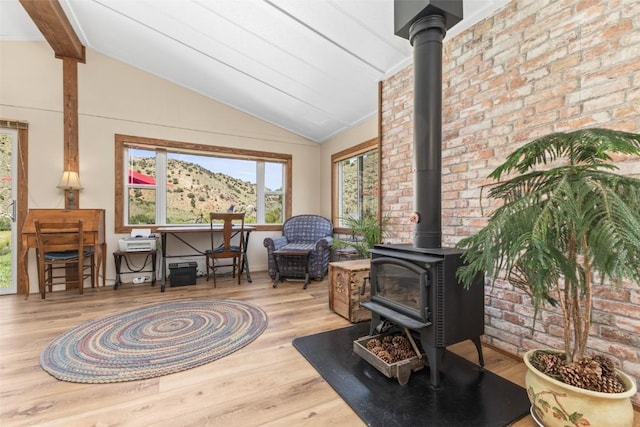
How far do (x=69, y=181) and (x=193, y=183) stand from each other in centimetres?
148

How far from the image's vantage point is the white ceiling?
7.84 ft

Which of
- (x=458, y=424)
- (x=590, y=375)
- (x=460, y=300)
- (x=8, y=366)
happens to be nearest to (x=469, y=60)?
(x=460, y=300)

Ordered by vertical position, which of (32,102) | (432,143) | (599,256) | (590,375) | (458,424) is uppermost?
(32,102)

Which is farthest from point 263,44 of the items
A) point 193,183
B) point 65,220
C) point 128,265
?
point 128,265

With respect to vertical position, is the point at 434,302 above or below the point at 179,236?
below

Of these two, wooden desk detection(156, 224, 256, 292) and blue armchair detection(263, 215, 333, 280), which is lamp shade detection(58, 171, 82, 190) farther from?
blue armchair detection(263, 215, 333, 280)

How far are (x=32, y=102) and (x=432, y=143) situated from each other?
4.73 meters

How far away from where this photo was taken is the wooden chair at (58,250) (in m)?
3.15

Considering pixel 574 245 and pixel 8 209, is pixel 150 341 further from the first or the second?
pixel 8 209

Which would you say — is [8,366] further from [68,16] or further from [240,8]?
[68,16]

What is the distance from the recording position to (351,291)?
2.55 metres

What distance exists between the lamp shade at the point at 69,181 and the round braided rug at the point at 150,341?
77.3 inches

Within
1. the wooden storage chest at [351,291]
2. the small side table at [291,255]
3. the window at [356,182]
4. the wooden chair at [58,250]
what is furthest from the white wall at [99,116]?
the wooden storage chest at [351,291]

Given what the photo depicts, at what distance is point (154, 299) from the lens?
324 centimetres
